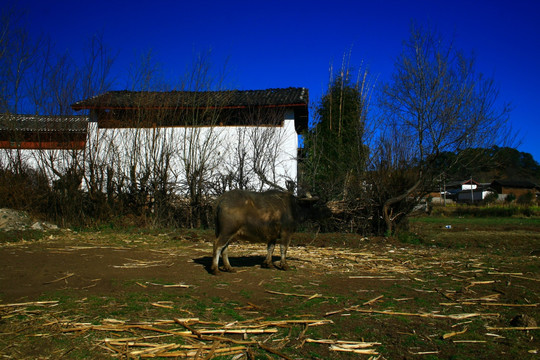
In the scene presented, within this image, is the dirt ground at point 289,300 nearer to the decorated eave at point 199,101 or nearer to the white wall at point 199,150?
the white wall at point 199,150

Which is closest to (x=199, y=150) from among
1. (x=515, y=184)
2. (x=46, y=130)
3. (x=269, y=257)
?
(x=46, y=130)

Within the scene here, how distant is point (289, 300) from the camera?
5.30 meters

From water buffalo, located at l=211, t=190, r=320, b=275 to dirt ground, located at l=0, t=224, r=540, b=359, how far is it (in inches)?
20.7

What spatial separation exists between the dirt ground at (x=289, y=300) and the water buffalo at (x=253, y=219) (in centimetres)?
53

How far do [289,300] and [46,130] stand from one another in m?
14.0

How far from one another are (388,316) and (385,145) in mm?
10319

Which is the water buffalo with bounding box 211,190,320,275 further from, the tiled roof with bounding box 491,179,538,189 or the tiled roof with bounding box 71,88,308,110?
the tiled roof with bounding box 491,179,538,189

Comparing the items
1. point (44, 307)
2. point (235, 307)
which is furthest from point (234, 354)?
point (44, 307)

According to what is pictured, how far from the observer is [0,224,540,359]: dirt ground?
12.3 feet

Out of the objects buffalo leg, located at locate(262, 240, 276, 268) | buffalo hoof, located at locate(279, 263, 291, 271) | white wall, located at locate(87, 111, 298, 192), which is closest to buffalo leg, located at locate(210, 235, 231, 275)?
buffalo leg, located at locate(262, 240, 276, 268)

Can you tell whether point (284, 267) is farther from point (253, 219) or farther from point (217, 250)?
point (217, 250)

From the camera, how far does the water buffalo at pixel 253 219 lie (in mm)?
7055

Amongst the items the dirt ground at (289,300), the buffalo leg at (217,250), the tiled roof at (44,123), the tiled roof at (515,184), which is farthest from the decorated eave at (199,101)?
the tiled roof at (515,184)

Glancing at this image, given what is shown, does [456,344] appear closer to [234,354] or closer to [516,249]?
[234,354]
